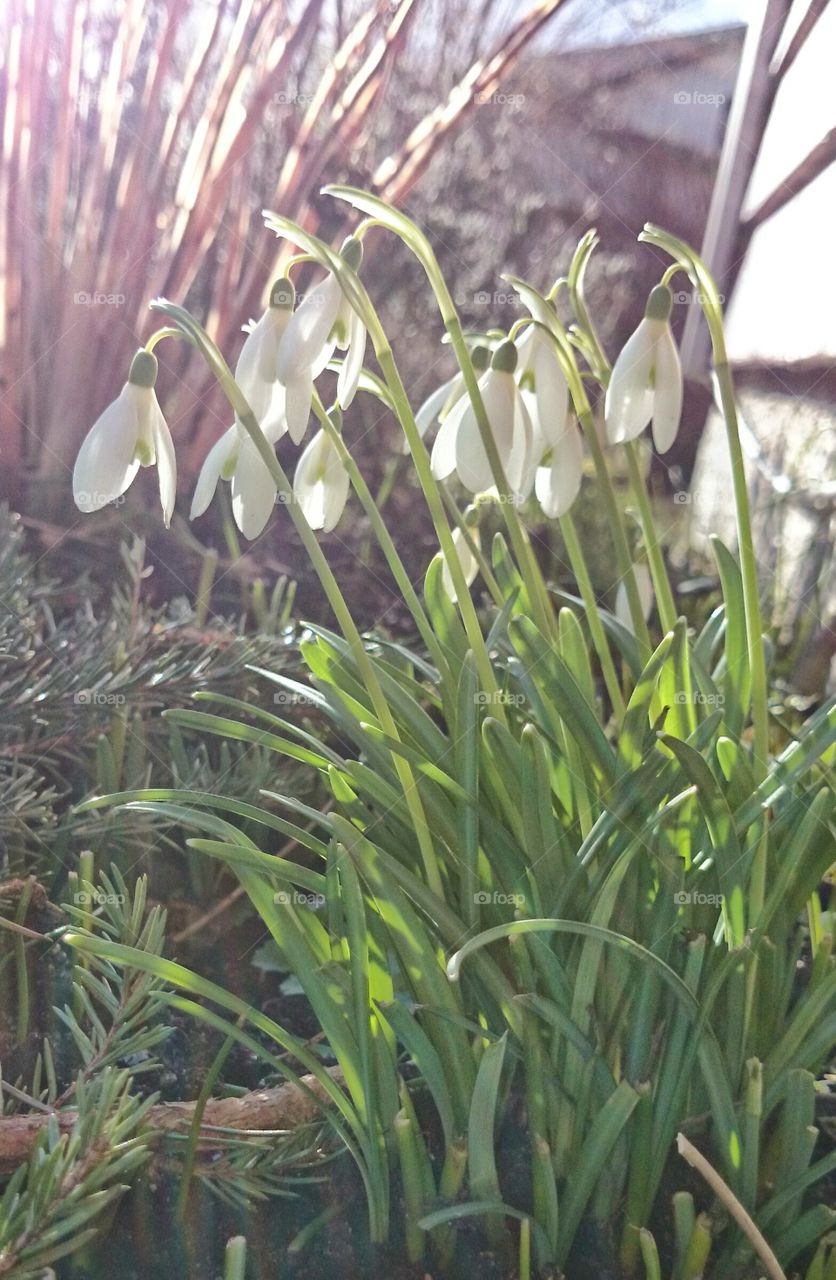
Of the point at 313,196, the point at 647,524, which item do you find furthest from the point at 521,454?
the point at 313,196

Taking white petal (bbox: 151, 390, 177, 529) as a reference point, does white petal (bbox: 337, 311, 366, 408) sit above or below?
above

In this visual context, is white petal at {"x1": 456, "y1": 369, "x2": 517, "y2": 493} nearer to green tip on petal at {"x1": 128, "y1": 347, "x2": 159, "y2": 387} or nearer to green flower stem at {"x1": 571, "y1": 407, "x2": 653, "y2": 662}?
green flower stem at {"x1": 571, "y1": 407, "x2": 653, "y2": 662}

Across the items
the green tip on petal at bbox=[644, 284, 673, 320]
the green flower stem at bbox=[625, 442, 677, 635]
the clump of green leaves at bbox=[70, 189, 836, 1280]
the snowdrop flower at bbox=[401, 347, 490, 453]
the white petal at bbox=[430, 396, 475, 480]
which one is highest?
the green tip on petal at bbox=[644, 284, 673, 320]

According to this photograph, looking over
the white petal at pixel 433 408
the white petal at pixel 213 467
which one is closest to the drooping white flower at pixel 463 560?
the white petal at pixel 433 408

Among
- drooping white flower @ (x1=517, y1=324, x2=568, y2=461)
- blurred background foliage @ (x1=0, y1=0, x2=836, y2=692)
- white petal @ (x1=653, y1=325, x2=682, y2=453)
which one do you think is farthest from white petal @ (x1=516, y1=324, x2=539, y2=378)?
blurred background foliage @ (x1=0, y1=0, x2=836, y2=692)

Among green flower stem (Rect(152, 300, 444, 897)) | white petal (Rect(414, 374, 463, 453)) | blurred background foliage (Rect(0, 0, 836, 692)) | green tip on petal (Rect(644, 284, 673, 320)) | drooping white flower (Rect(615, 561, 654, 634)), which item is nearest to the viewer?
green flower stem (Rect(152, 300, 444, 897))

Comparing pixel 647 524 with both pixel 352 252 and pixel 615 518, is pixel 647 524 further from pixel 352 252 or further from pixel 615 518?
pixel 352 252

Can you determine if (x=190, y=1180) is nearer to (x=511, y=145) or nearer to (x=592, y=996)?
(x=592, y=996)
